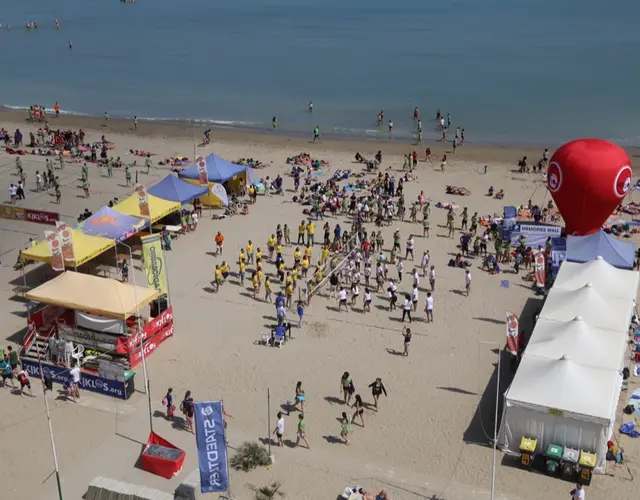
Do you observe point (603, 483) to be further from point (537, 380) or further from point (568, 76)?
point (568, 76)

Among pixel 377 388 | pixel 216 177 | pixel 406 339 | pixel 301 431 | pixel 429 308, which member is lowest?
pixel 301 431

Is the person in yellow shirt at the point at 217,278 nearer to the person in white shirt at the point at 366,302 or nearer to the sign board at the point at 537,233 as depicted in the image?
the person in white shirt at the point at 366,302

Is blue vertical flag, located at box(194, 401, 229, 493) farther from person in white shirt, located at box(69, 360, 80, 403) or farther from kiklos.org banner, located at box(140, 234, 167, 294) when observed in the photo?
kiklos.org banner, located at box(140, 234, 167, 294)

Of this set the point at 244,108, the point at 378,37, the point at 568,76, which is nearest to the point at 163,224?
the point at 244,108

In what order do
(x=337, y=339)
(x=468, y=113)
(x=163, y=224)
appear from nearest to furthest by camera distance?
(x=337, y=339) < (x=163, y=224) < (x=468, y=113)

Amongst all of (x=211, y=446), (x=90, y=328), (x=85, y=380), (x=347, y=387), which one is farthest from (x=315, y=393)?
(x=90, y=328)

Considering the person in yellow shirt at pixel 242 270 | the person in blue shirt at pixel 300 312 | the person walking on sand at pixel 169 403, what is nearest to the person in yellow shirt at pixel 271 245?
the person in yellow shirt at pixel 242 270

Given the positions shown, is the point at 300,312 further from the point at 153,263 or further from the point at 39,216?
the point at 39,216
